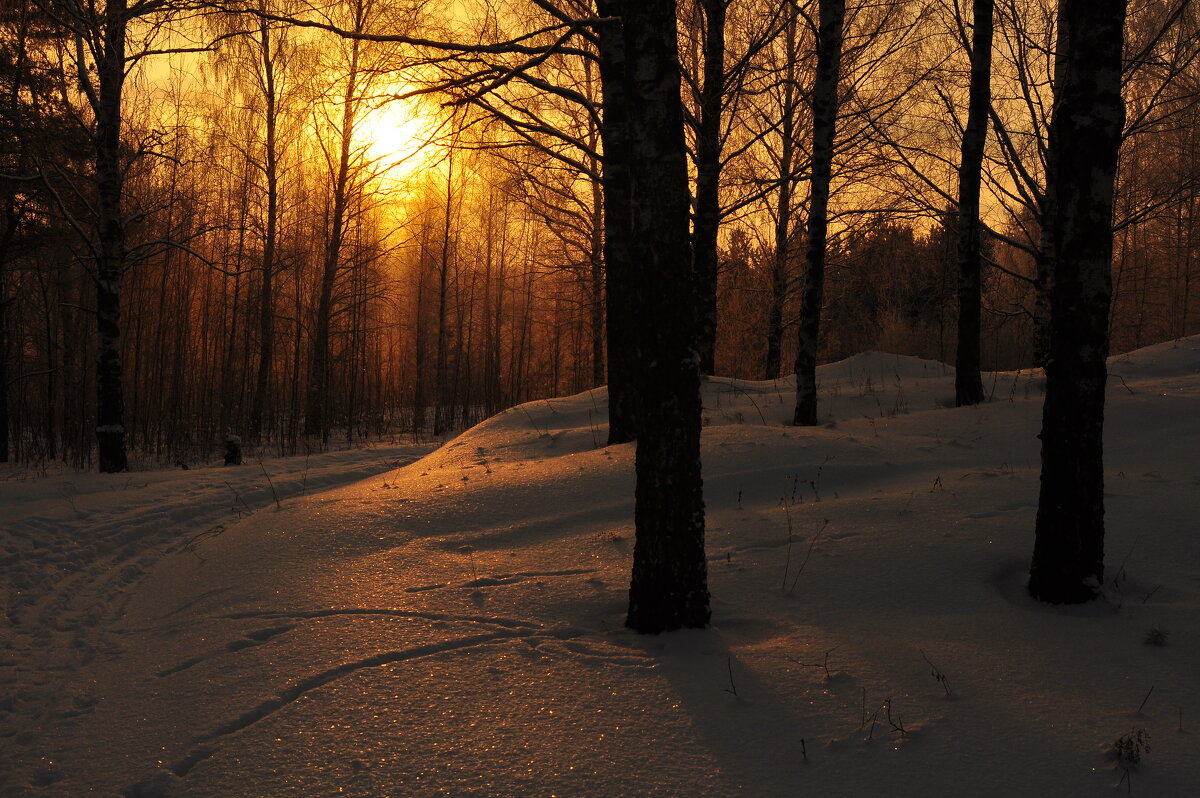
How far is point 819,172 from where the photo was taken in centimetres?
774

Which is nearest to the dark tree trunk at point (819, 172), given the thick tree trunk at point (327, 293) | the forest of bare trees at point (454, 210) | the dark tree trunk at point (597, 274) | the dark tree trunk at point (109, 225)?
the forest of bare trees at point (454, 210)

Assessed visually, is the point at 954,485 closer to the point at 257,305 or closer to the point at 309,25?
the point at 309,25

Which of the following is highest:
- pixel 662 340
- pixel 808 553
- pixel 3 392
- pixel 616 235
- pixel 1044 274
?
pixel 1044 274

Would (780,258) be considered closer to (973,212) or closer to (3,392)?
(973,212)

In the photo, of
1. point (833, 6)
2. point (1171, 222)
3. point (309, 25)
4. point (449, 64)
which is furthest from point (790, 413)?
point (1171, 222)

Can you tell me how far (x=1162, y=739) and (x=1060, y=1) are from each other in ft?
33.7

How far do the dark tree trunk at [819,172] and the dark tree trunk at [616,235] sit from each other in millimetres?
1997

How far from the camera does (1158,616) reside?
3295 mm

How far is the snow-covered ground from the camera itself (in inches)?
100

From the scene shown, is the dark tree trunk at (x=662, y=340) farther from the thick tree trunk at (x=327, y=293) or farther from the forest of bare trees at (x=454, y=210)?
the thick tree trunk at (x=327, y=293)

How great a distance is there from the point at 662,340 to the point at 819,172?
525cm

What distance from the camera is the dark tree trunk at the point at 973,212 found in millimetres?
8094

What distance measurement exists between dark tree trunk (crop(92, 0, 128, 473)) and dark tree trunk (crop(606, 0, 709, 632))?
8.77m

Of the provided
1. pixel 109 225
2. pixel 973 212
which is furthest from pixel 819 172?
pixel 109 225
